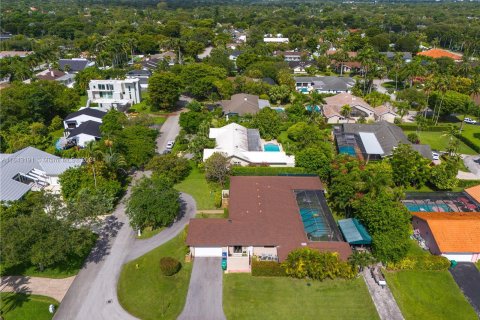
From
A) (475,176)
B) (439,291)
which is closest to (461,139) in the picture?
(475,176)

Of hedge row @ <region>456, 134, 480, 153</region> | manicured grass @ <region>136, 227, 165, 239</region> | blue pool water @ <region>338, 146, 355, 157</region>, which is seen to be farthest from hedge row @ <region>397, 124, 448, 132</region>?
manicured grass @ <region>136, 227, 165, 239</region>

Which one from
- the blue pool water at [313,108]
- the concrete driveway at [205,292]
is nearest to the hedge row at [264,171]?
the concrete driveway at [205,292]

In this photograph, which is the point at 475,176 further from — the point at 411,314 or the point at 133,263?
the point at 133,263

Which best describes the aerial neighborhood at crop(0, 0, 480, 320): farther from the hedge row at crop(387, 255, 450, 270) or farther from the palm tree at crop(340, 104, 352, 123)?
the palm tree at crop(340, 104, 352, 123)

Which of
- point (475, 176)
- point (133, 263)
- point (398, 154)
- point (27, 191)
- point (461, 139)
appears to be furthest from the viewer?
point (461, 139)

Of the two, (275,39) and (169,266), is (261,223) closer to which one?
(169,266)

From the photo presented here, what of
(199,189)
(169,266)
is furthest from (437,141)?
(169,266)

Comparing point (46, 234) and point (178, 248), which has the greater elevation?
point (46, 234)

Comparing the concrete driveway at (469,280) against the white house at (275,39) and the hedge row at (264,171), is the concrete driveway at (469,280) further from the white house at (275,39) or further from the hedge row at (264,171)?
the white house at (275,39)
